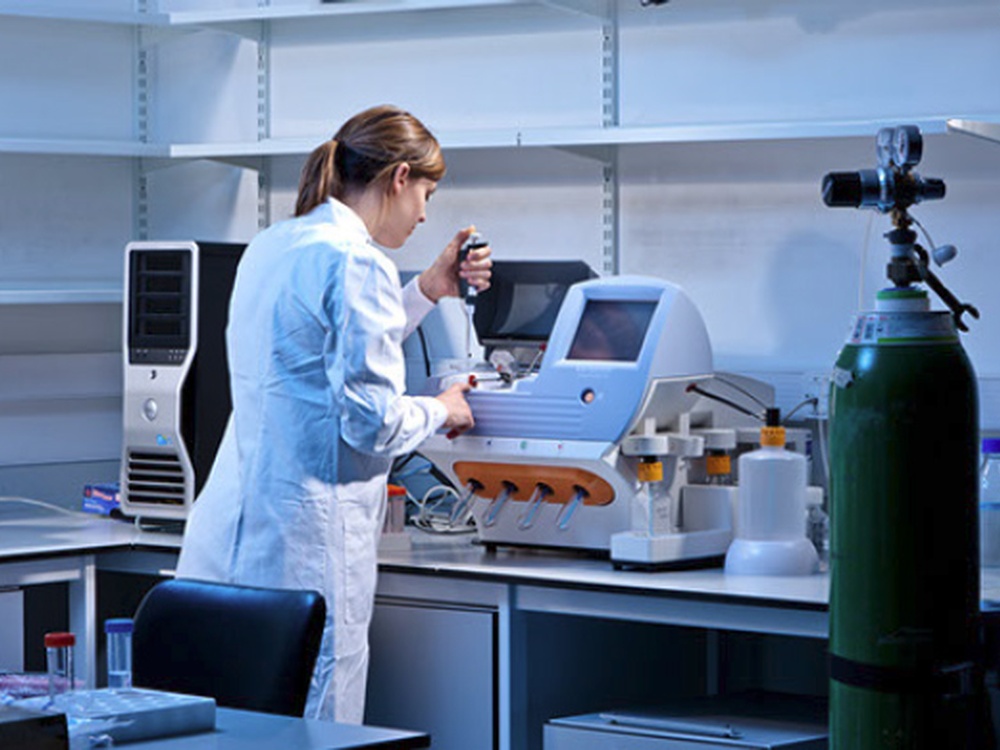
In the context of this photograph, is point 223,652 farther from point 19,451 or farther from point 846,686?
point 19,451

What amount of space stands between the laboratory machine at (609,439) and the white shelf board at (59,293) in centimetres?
109

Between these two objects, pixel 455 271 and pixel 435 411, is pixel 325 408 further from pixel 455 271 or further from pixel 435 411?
pixel 455 271

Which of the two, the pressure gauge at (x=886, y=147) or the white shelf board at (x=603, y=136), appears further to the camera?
the white shelf board at (x=603, y=136)

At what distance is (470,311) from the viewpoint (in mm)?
3893

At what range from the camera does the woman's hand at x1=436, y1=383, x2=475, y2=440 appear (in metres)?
3.14

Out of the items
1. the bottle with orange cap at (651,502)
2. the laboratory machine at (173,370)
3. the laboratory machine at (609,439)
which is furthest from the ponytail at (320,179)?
the bottle with orange cap at (651,502)

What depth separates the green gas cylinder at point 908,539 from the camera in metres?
1.88

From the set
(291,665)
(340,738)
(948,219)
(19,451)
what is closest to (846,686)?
(340,738)

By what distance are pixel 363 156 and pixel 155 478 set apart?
3.06 feet

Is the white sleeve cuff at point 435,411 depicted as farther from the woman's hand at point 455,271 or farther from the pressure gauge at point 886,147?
the pressure gauge at point 886,147

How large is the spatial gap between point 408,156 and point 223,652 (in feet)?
3.10

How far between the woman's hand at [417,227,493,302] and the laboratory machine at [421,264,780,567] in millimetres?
169

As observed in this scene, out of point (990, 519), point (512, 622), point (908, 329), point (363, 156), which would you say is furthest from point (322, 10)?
point (908, 329)

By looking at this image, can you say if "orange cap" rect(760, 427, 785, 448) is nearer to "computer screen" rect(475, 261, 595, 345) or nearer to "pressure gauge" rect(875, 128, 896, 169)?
"computer screen" rect(475, 261, 595, 345)
